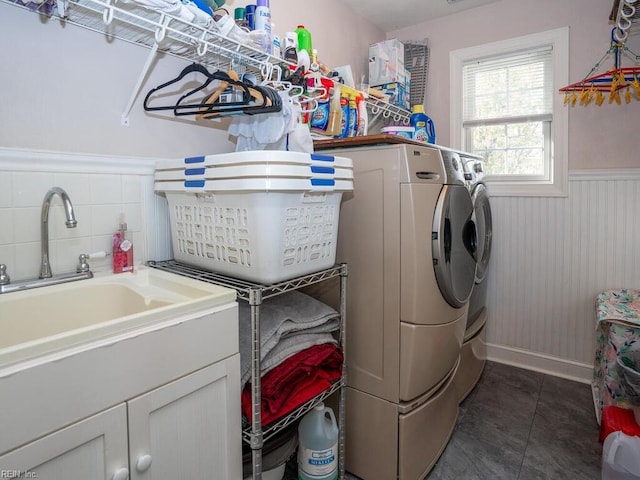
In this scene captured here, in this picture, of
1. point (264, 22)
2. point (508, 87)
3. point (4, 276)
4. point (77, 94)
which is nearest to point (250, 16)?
point (264, 22)

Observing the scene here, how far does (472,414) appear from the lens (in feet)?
Result: 7.11

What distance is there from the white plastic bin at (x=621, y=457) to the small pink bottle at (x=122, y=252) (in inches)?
77.6

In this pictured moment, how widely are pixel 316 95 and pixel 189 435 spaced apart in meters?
1.53

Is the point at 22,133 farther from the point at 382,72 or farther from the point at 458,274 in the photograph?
the point at 382,72

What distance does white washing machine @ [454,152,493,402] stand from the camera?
2088mm

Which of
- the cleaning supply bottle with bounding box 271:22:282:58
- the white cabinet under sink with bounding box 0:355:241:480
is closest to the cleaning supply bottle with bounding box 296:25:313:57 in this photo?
the cleaning supply bottle with bounding box 271:22:282:58

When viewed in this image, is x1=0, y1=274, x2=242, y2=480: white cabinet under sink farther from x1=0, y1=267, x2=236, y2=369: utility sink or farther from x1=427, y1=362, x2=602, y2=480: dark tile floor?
x1=427, y1=362, x2=602, y2=480: dark tile floor

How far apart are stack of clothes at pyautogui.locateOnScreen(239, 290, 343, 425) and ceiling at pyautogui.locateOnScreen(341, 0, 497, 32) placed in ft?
7.11

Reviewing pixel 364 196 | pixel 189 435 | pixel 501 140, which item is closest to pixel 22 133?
pixel 189 435

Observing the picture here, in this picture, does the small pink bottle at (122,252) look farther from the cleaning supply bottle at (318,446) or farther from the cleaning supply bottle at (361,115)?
the cleaning supply bottle at (361,115)

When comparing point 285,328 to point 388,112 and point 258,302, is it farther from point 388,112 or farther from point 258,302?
point 388,112

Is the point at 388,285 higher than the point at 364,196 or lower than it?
lower

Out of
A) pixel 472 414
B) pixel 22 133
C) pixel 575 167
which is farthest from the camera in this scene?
pixel 575 167

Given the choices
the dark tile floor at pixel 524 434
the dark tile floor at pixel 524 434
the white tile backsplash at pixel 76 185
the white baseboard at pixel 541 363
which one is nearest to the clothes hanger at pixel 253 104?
the white tile backsplash at pixel 76 185
